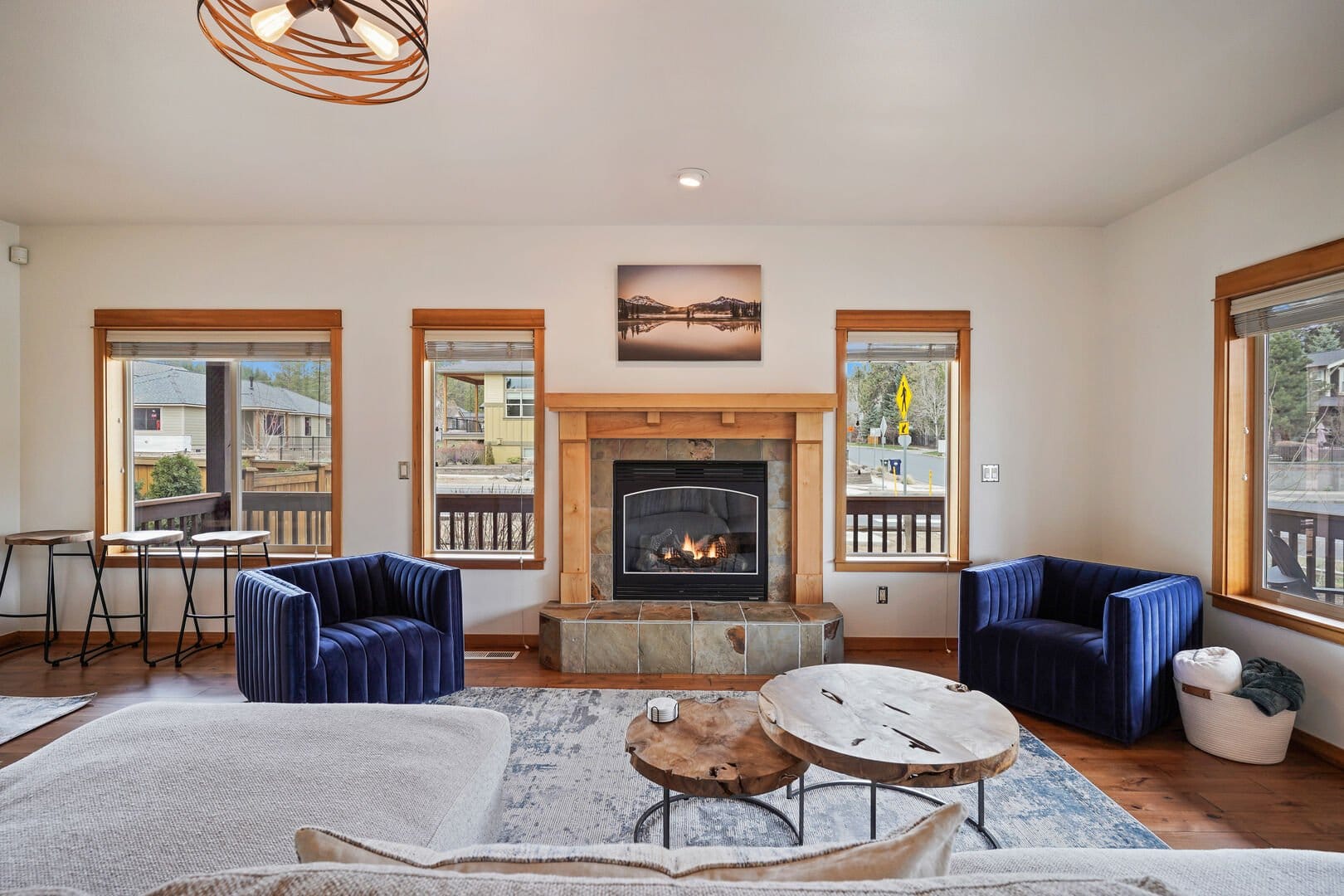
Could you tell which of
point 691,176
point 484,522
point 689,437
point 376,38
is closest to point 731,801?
point 689,437

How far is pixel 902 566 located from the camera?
13.0 feet

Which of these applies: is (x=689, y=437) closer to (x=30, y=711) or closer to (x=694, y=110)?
(x=694, y=110)

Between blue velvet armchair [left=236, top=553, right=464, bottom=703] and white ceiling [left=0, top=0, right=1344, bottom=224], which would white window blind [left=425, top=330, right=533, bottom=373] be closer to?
white ceiling [left=0, top=0, right=1344, bottom=224]

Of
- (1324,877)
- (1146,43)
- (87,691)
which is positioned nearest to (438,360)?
(87,691)

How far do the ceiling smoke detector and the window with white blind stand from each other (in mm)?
2703

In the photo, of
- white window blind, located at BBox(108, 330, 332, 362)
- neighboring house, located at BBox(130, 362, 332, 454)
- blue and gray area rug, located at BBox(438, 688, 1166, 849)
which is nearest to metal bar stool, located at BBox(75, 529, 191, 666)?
neighboring house, located at BBox(130, 362, 332, 454)

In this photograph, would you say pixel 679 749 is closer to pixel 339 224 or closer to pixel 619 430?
pixel 619 430

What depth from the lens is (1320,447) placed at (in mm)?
2750

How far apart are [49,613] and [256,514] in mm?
1225

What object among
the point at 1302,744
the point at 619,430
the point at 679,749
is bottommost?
the point at 1302,744

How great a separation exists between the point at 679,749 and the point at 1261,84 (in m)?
3.21

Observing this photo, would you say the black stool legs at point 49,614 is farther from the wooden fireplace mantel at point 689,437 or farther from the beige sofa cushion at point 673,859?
the beige sofa cushion at point 673,859

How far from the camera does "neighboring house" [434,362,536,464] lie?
405 cm

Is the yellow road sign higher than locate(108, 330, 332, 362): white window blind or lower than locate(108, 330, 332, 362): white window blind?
lower
